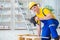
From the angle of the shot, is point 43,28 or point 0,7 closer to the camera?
point 43,28

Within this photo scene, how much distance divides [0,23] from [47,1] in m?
0.71

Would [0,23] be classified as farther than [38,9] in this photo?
Yes

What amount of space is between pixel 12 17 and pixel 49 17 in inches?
34.2

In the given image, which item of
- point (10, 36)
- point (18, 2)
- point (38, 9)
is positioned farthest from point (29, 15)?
point (38, 9)

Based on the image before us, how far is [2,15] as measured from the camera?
8.36 feet

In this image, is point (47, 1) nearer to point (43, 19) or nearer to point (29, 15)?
point (29, 15)

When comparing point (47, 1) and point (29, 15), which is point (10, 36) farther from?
point (47, 1)

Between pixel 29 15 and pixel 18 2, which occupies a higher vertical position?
pixel 18 2

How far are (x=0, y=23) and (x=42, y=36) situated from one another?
89cm

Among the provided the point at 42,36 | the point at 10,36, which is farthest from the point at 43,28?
the point at 10,36

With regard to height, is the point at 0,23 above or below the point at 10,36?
above

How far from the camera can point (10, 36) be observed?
2570mm

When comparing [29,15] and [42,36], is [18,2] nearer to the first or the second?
[29,15]

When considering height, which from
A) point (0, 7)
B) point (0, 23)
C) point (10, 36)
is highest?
point (0, 7)
